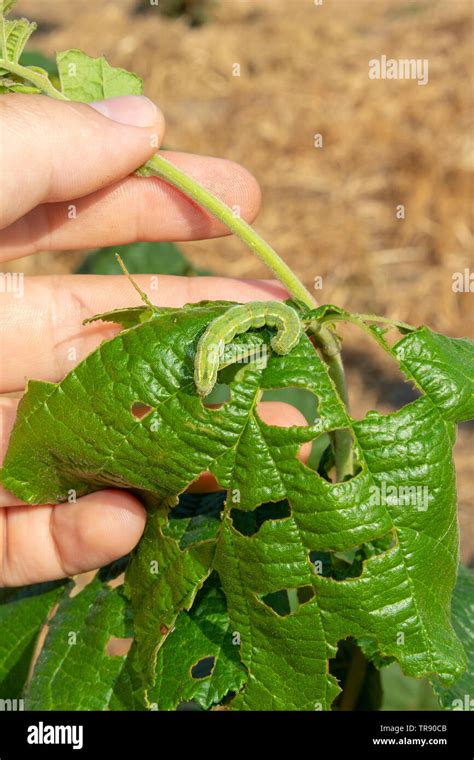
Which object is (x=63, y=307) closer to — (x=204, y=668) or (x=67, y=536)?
(x=67, y=536)

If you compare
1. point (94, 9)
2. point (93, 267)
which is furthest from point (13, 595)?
point (94, 9)

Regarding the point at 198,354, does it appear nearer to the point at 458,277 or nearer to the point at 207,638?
the point at 207,638

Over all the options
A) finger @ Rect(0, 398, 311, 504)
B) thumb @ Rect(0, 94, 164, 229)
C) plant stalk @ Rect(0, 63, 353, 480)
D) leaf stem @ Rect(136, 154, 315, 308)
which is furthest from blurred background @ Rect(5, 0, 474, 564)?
thumb @ Rect(0, 94, 164, 229)

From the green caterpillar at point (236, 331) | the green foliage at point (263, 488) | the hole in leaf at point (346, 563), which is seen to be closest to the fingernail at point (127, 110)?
the green foliage at point (263, 488)

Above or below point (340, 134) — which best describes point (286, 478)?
below

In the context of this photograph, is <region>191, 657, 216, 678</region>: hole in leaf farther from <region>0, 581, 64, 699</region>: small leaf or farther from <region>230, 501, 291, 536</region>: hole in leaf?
<region>0, 581, 64, 699</region>: small leaf

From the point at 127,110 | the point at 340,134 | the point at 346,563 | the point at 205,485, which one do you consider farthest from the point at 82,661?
the point at 340,134
